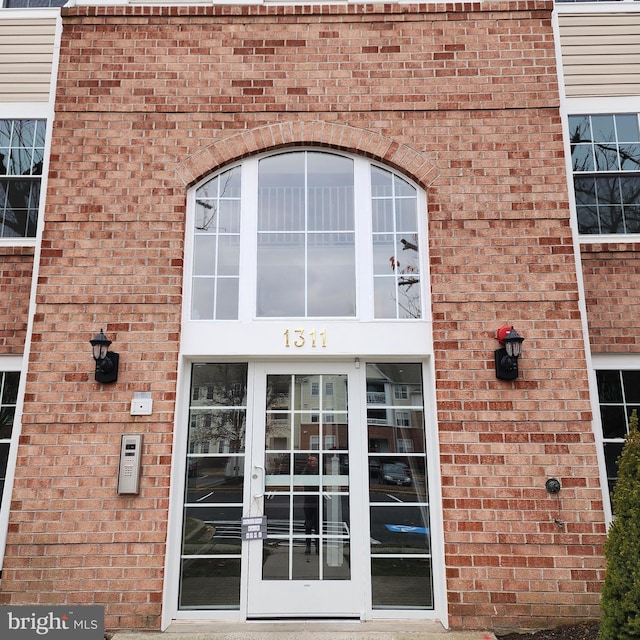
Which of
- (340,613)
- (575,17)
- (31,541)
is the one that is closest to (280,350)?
(340,613)

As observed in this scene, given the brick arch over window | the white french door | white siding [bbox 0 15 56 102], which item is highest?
white siding [bbox 0 15 56 102]

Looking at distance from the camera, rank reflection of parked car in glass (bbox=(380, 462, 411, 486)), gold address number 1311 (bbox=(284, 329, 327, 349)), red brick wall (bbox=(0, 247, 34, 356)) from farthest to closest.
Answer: red brick wall (bbox=(0, 247, 34, 356)), gold address number 1311 (bbox=(284, 329, 327, 349)), reflection of parked car in glass (bbox=(380, 462, 411, 486))

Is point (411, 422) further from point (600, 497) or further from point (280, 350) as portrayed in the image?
point (600, 497)

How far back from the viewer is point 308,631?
4.32 m

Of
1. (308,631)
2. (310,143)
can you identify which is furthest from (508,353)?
(308,631)

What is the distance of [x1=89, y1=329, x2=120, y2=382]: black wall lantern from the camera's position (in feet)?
14.9

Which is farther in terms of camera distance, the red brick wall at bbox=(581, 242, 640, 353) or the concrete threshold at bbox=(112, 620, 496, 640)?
the red brick wall at bbox=(581, 242, 640, 353)

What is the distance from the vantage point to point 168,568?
14.7ft

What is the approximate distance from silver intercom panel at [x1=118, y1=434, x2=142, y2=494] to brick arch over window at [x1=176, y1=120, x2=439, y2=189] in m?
2.52

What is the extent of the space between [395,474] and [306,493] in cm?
84

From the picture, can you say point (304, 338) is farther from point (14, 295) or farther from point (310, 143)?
point (14, 295)

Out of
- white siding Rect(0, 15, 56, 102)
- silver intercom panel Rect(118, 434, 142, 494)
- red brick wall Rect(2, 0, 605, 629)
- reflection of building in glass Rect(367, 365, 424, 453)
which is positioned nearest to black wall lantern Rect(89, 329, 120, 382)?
red brick wall Rect(2, 0, 605, 629)

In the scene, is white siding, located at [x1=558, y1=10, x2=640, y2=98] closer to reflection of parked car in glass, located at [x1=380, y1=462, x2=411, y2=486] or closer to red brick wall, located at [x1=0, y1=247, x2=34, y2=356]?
reflection of parked car in glass, located at [x1=380, y1=462, x2=411, y2=486]

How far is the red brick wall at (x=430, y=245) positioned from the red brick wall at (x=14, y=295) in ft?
2.41
